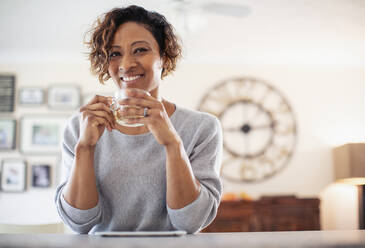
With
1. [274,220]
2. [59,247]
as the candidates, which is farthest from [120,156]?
[274,220]

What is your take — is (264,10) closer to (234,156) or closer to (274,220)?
(234,156)

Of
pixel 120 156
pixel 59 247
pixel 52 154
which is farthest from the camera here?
pixel 52 154

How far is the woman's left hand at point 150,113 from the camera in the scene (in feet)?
2.50

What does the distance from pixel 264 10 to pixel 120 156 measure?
240cm

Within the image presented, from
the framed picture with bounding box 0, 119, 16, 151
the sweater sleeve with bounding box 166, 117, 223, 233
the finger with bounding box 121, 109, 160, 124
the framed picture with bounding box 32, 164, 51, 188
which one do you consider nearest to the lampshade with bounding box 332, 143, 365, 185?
the sweater sleeve with bounding box 166, 117, 223, 233

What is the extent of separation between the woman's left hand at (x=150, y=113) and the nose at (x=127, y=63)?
23cm

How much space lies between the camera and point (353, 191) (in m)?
3.96

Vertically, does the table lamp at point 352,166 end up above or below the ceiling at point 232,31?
below

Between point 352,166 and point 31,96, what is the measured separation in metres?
3.68

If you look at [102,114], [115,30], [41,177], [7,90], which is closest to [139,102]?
[102,114]

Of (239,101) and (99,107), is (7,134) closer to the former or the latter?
(239,101)

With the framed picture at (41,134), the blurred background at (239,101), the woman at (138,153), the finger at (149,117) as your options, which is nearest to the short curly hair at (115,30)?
the woman at (138,153)

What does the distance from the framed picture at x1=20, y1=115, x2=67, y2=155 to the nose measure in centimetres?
314

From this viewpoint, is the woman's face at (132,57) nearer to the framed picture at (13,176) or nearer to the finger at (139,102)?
the finger at (139,102)
